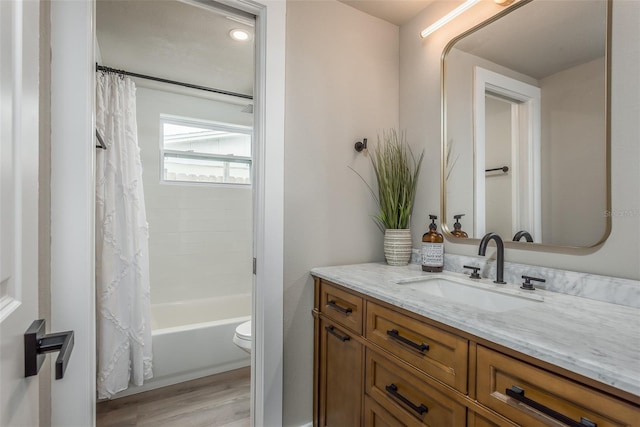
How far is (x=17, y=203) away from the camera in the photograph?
478 millimetres

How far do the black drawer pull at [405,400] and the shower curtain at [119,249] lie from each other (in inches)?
71.5

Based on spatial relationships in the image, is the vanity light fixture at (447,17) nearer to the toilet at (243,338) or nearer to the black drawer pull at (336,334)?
the black drawer pull at (336,334)

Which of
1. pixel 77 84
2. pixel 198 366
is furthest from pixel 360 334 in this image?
pixel 198 366

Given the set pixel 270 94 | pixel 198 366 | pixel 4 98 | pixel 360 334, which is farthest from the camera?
pixel 198 366

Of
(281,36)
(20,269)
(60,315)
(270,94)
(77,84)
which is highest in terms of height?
(281,36)

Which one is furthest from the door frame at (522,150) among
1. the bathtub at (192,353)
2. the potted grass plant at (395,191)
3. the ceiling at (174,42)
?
the bathtub at (192,353)

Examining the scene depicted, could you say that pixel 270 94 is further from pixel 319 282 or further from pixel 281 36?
pixel 319 282

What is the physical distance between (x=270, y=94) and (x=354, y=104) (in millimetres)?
519

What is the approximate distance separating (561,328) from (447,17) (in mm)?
1516

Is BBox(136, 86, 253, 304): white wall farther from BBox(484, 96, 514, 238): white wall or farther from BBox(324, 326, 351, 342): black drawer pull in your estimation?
BBox(484, 96, 514, 238): white wall

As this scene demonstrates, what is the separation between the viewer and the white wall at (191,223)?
2.86 metres

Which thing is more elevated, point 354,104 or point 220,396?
point 354,104

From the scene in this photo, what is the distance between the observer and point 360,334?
4.25 feet

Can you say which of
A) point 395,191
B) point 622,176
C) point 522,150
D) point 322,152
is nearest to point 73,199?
point 322,152
